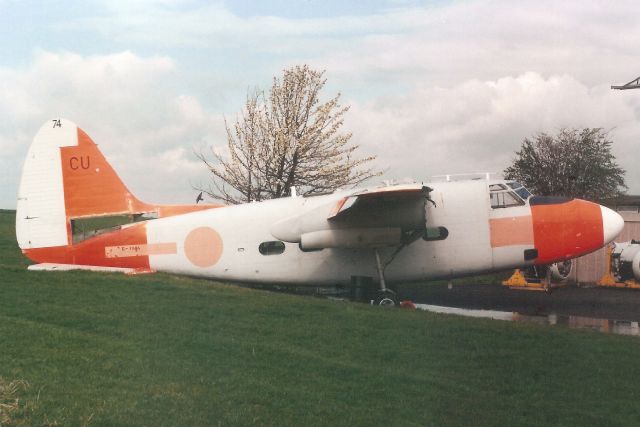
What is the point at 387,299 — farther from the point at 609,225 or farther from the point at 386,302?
the point at 609,225

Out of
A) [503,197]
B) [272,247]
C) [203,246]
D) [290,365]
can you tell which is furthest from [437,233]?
[290,365]

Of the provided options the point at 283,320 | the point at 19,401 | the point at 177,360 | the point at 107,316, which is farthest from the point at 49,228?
the point at 19,401

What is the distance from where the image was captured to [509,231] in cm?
1722

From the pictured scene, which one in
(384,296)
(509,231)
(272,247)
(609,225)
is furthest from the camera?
(272,247)

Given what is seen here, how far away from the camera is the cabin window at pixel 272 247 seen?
1770cm

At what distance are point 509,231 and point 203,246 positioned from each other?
300 inches

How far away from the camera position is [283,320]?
40.4 feet

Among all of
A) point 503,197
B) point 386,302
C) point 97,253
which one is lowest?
point 386,302

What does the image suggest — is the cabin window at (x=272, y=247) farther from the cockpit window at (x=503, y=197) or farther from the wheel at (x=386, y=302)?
the cockpit window at (x=503, y=197)

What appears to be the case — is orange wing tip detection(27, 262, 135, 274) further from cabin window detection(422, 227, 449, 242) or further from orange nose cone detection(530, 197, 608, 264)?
orange nose cone detection(530, 197, 608, 264)

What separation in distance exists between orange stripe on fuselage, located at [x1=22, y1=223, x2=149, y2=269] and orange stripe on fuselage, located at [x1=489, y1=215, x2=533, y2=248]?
28.6 ft

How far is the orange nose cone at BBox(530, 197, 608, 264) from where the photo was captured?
1728cm

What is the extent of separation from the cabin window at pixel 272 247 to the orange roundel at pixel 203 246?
108 centimetres

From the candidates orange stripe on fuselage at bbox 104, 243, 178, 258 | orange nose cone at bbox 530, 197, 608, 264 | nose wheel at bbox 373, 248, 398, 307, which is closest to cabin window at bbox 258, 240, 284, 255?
orange stripe on fuselage at bbox 104, 243, 178, 258
